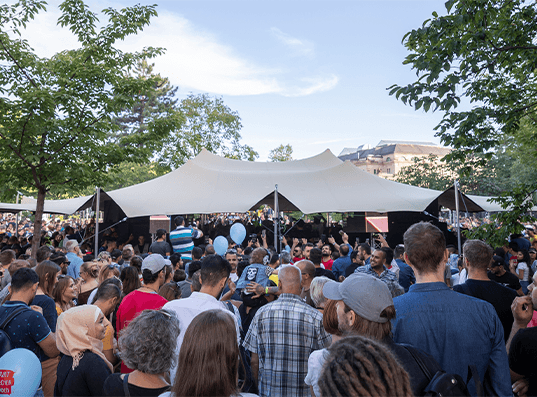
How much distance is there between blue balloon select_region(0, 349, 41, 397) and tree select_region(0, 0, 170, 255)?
5727 millimetres

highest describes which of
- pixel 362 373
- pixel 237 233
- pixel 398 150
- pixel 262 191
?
pixel 398 150

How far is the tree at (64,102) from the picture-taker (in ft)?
24.1

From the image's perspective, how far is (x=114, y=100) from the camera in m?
8.46

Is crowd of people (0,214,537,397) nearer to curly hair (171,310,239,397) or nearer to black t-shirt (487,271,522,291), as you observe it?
curly hair (171,310,239,397)

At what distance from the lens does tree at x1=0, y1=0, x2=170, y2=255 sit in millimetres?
7340

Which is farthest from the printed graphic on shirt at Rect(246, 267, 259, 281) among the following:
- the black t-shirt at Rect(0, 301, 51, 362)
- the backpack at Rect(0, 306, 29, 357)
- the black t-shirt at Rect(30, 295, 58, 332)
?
the backpack at Rect(0, 306, 29, 357)

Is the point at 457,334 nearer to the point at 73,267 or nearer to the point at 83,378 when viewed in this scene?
the point at 83,378

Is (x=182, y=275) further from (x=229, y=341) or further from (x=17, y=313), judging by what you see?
(x=229, y=341)

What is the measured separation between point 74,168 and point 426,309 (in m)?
7.61

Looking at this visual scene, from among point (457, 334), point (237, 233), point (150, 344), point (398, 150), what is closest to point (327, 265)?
point (237, 233)

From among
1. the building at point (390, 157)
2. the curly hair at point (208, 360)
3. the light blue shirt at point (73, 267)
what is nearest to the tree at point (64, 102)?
the light blue shirt at point (73, 267)

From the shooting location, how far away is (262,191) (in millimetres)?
11242

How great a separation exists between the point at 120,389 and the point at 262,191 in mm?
9342

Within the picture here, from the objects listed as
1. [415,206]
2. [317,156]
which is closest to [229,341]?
[415,206]
